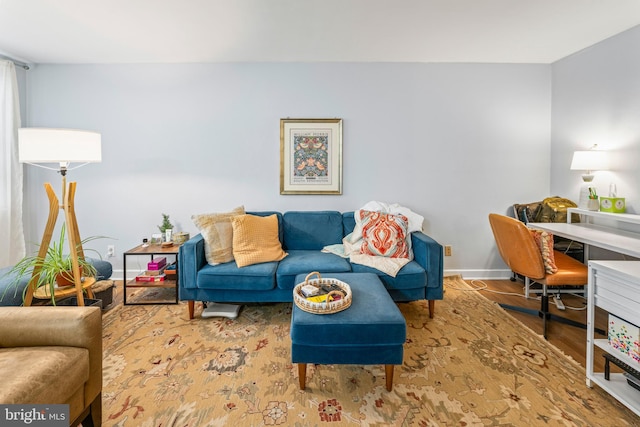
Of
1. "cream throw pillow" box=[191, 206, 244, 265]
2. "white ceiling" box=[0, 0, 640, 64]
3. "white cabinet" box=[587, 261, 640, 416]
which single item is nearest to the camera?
"white cabinet" box=[587, 261, 640, 416]

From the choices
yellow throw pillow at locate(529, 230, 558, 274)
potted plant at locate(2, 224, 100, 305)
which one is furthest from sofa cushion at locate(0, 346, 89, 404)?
yellow throw pillow at locate(529, 230, 558, 274)

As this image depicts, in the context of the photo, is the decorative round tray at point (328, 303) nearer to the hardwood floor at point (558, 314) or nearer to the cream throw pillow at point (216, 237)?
the cream throw pillow at point (216, 237)

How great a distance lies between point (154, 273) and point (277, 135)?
1.92m

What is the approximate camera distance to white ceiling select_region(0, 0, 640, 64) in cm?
226

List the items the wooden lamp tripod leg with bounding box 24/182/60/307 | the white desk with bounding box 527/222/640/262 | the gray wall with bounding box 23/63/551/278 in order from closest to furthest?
the white desk with bounding box 527/222/640/262
the wooden lamp tripod leg with bounding box 24/182/60/307
the gray wall with bounding box 23/63/551/278

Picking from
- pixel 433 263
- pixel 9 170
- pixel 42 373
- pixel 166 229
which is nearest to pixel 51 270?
pixel 166 229

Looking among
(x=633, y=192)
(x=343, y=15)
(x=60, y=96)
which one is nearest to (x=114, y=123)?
(x=60, y=96)

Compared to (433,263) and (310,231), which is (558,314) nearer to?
(433,263)

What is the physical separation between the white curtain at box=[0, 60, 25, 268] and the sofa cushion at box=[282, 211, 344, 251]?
281cm

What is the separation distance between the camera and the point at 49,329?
1.32 meters

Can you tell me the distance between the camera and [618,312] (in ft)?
5.12

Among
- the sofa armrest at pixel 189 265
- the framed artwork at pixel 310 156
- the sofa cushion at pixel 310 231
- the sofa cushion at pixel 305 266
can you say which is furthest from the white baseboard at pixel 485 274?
the sofa armrest at pixel 189 265

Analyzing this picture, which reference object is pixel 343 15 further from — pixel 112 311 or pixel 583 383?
pixel 112 311

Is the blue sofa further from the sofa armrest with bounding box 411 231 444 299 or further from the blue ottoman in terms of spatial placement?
the blue ottoman
